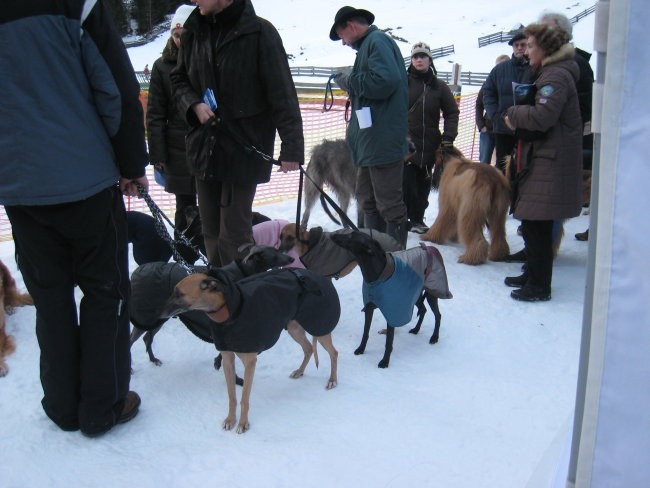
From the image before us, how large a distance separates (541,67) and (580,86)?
35.5 inches

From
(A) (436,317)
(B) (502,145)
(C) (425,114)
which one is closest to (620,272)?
(A) (436,317)

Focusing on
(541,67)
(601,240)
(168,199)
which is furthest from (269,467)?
(168,199)

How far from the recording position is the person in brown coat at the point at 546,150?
11.9 feet

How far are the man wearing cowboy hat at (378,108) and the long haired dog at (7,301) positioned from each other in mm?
2491

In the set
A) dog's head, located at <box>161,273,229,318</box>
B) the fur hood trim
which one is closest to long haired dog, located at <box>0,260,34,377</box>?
dog's head, located at <box>161,273,229,318</box>

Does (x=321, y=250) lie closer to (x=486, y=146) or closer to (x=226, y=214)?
(x=226, y=214)

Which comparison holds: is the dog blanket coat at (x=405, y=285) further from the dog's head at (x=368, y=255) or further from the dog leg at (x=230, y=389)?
the dog leg at (x=230, y=389)

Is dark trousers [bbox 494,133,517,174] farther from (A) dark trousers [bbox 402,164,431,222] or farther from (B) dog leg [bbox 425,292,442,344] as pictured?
(B) dog leg [bbox 425,292,442,344]

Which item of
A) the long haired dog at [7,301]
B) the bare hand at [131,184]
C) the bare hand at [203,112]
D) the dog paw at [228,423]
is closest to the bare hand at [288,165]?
the bare hand at [203,112]

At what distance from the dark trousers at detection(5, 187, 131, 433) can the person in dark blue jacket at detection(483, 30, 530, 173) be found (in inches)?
162

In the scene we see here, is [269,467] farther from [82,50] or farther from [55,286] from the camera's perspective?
[82,50]

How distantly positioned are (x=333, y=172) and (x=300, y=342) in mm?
2999

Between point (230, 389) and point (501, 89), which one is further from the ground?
point (501, 89)

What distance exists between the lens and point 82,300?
2385 mm
